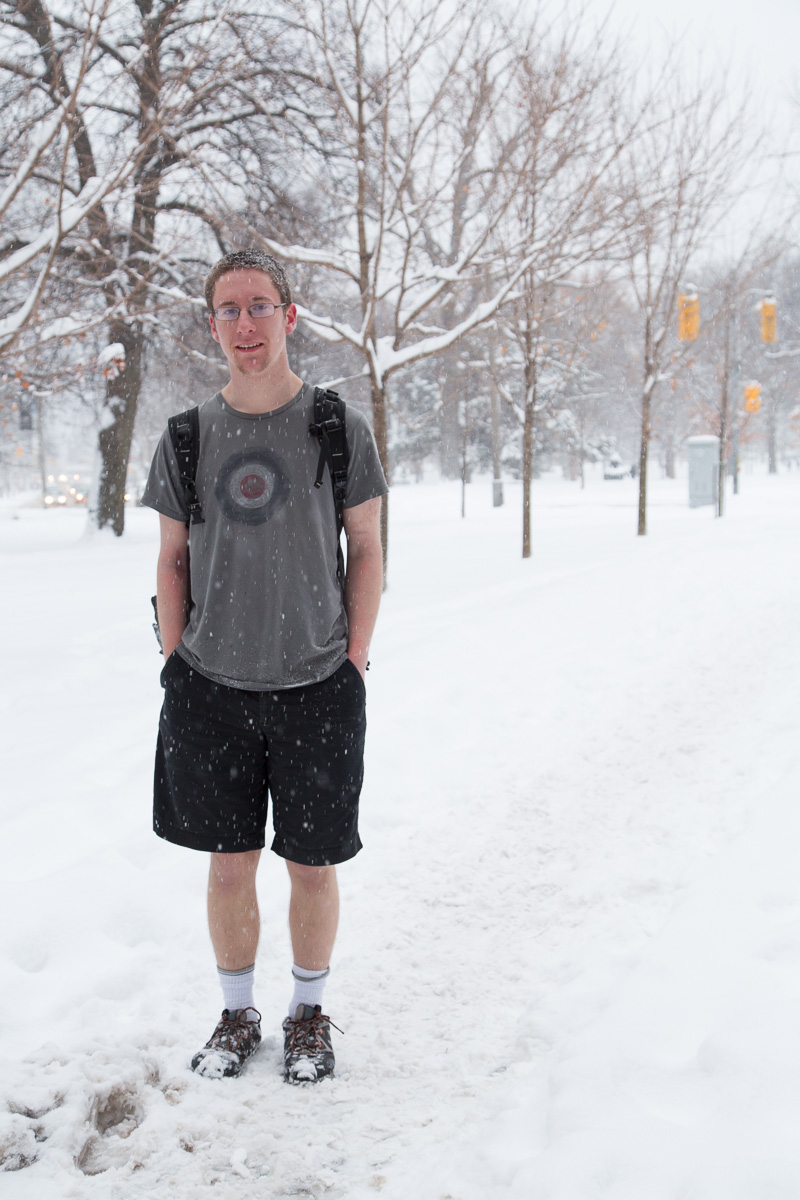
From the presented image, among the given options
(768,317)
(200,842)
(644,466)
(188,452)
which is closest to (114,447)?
(644,466)

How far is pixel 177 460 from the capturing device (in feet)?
7.86

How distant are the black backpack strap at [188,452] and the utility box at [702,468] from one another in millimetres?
22315

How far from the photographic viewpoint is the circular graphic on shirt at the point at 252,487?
2361 mm

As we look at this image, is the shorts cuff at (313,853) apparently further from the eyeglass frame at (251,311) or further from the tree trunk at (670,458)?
the tree trunk at (670,458)

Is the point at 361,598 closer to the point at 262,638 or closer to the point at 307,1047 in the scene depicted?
the point at 262,638

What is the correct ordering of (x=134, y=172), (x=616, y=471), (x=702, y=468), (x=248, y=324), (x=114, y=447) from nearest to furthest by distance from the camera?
(x=248, y=324) → (x=134, y=172) → (x=114, y=447) → (x=702, y=468) → (x=616, y=471)

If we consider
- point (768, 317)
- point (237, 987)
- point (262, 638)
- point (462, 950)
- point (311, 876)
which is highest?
point (768, 317)

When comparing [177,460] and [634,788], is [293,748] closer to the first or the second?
[177,460]

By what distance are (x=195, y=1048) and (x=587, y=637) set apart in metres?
5.67

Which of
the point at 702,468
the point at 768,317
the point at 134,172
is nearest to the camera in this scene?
the point at 134,172

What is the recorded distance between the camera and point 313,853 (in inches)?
97.6

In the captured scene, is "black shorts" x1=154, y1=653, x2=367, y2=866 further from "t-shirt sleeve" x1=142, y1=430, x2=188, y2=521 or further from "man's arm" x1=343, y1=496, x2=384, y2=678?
"t-shirt sleeve" x1=142, y1=430, x2=188, y2=521

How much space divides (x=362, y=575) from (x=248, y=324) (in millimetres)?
725

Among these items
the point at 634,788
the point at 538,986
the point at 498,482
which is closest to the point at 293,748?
the point at 538,986
